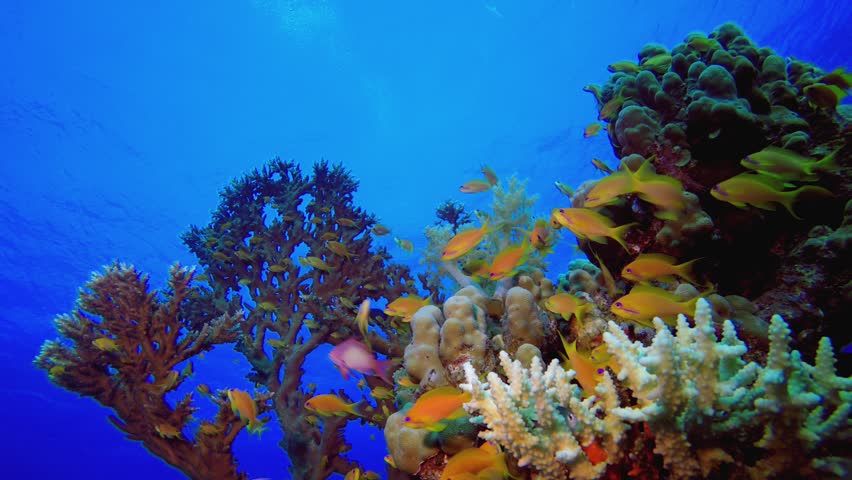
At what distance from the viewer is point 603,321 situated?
332cm

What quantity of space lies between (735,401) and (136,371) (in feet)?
18.5

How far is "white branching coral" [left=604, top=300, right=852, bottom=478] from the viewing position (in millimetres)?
1396

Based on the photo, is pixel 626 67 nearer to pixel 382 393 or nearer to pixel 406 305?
pixel 406 305

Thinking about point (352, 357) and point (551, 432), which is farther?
point (352, 357)

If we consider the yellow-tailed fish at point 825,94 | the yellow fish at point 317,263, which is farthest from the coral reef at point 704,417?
the yellow fish at point 317,263

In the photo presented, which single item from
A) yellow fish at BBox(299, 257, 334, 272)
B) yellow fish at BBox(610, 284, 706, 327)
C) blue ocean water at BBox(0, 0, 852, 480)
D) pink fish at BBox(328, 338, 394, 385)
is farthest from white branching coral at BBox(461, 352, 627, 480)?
blue ocean water at BBox(0, 0, 852, 480)

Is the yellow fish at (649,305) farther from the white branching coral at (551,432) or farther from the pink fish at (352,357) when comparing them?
the pink fish at (352,357)

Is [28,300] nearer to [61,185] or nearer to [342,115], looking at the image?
[61,185]

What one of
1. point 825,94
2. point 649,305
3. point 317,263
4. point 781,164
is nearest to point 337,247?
point 317,263

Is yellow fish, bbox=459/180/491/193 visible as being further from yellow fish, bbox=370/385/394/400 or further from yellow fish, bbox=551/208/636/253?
yellow fish, bbox=370/385/394/400

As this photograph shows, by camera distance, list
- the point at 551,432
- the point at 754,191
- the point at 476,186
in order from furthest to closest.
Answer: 1. the point at 476,186
2. the point at 754,191
3. the point at 551,432

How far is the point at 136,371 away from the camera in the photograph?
14.3 feet

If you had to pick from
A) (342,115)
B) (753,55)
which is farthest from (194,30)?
(753,55)

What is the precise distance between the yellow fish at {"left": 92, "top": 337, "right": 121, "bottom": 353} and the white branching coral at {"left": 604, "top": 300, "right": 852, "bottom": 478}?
5.20m
